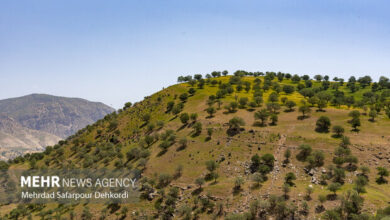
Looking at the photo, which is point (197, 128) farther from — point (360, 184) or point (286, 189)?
point (360, 184)

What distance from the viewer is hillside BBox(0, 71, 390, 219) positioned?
50062 millimetres

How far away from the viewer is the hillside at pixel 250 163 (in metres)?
50.1

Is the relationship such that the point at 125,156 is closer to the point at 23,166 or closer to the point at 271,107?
the point at 271,107

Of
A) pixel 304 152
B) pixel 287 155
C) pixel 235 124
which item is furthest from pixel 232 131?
pixel 304 152

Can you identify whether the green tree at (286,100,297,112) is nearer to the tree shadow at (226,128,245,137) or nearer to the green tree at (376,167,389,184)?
the tree shadow at (226,128,245,137)

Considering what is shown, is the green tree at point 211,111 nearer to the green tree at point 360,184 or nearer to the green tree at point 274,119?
the green tree at point 274,119

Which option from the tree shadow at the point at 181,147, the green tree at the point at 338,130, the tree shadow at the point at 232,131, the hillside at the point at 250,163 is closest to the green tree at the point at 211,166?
the hillside at the point at 250,163

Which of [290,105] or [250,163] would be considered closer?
[250,163]

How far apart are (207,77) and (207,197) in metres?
122

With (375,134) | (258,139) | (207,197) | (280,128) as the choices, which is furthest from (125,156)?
(375,134)

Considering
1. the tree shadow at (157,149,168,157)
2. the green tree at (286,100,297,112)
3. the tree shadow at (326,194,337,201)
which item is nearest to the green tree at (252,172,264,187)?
the tree shadow at (326,194,337,201)

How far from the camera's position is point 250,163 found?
67.1 meters

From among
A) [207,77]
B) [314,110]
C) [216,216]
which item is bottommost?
[216,216]

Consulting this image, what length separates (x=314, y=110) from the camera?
9388cm
